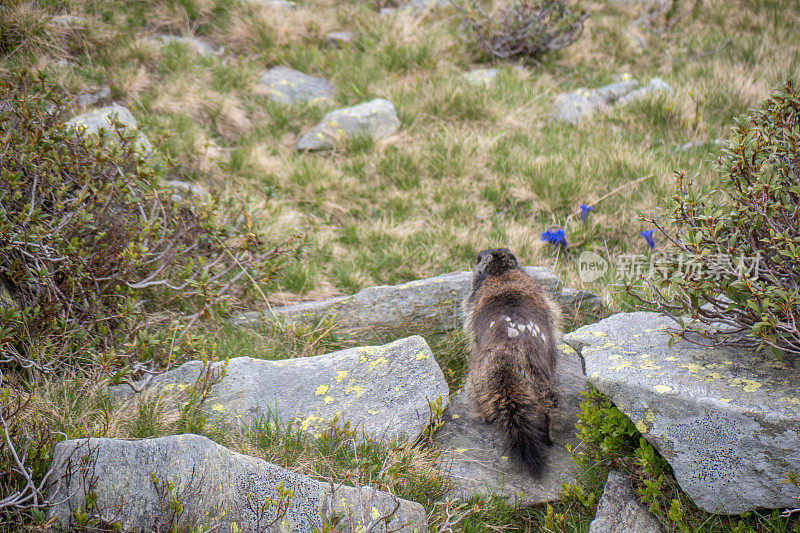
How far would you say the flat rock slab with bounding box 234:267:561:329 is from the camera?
4.95 metres

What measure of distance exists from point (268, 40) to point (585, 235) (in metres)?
6.92

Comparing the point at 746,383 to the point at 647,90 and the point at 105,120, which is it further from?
the point at 105,120

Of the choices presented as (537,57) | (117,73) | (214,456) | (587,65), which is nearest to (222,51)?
(117,73)

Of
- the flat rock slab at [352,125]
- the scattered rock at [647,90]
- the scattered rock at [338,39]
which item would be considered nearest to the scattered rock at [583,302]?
the flat rock slab at [352,125]

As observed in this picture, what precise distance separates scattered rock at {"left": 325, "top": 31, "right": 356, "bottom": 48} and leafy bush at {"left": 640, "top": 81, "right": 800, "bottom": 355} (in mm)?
8151

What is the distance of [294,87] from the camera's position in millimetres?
8969

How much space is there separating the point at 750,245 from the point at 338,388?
9.52ft

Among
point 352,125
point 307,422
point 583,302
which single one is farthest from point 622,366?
point 352,125

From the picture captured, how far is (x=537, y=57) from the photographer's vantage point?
1010cm

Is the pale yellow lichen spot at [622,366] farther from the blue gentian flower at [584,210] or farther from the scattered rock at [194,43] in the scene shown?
the scattered rock at [194,43]

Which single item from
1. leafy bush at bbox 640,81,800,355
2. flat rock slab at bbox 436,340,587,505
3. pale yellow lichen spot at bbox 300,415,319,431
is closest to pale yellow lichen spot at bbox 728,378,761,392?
leafy bush at bbox 640,81,800,355

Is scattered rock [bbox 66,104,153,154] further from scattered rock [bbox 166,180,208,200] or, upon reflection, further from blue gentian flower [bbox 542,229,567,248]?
blue gentian flower [bbox 542,229,567,248]

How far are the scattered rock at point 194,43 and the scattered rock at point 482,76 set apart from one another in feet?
14.5

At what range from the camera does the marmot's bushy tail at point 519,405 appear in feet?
11.1
